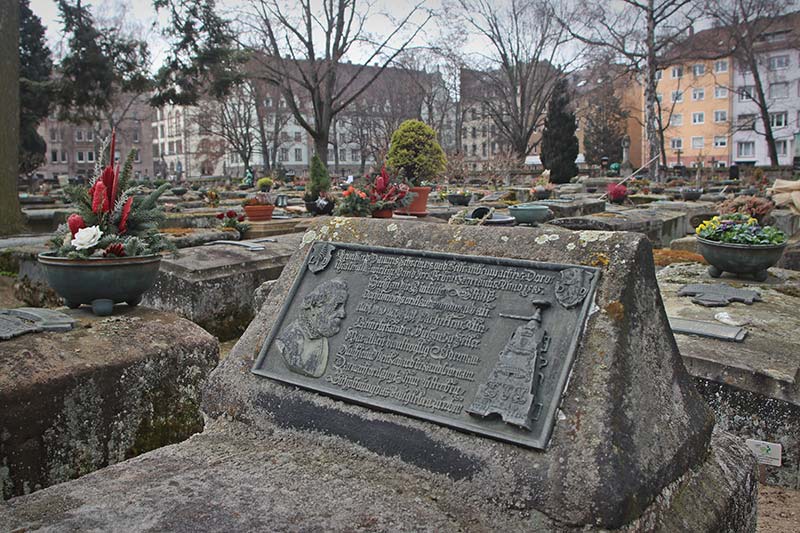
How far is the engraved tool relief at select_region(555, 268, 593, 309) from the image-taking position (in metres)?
2.54

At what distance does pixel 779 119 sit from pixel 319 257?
6482cm

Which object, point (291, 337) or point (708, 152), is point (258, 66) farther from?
point (708, 152)

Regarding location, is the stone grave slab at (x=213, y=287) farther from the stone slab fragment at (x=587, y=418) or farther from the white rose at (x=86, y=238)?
the stone slab fragment at (x=587, y=418)

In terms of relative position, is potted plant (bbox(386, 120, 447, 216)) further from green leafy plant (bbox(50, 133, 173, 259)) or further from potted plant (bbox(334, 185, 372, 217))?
green leafy plant (bbox(50, 133, 173, 259))

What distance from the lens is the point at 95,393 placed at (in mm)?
3465

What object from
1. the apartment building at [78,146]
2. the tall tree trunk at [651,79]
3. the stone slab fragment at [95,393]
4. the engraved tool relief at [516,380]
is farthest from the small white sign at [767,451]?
the apartment building at [78,146]

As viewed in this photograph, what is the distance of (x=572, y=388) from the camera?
234 centimetres

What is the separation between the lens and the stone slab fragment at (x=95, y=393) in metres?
3.17

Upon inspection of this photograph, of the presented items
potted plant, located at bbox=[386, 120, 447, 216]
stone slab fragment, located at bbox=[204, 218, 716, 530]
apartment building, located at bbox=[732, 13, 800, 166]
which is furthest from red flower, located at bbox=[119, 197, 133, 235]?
apartment building, located at bbox=[732, 13, 800, 166]

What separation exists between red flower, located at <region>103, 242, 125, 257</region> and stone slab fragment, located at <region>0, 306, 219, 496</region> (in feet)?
1.32

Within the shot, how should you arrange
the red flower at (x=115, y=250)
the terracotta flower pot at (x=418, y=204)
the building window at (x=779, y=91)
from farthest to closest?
the building window at (x=779, y=91) → the terracotta flower pot at (x=418, y=204) → the red flower at (x=115, y=250)

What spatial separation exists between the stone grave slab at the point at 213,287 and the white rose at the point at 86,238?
6.90 ft

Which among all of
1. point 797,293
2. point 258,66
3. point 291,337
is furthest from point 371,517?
point 258,66

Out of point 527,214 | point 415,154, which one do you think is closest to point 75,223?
point 527,214
